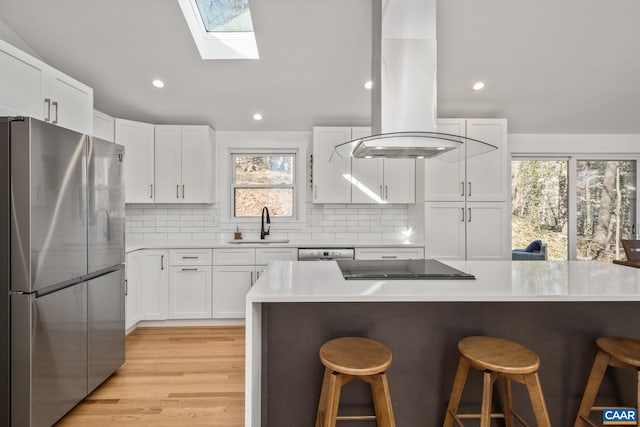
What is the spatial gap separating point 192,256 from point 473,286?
2.78 m

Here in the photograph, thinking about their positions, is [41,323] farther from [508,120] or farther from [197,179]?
[508,120]

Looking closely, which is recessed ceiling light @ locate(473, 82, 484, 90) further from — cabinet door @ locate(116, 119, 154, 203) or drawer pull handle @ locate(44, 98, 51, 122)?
drawer pull handle @ locate(44, 98, 51, 122)

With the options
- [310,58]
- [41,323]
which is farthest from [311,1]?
[41,323]

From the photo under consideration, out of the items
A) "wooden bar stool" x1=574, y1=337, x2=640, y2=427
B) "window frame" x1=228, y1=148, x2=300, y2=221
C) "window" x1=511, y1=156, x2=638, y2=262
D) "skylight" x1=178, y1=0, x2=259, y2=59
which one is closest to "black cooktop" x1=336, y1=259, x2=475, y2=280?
"wooden bar stool" x1=574, y1=337, x2=640, y2=427

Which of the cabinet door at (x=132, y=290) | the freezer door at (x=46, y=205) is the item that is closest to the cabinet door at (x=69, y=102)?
the freezer door at (x=46, y=205)

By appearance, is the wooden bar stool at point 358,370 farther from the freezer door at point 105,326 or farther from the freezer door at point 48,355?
the freezer door at point 105,326

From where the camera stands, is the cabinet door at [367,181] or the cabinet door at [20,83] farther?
the cabinet door at [367,181]

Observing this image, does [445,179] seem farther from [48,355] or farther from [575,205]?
[48,355]

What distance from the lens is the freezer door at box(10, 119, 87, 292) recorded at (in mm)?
1722

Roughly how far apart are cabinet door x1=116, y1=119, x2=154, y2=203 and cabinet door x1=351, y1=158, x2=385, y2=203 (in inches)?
86.0

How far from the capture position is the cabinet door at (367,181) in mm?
3783

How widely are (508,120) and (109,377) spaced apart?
444cm

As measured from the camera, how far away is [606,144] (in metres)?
4.02

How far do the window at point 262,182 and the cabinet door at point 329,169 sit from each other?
446 mm
